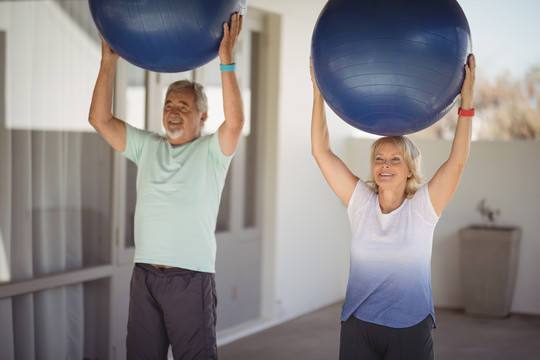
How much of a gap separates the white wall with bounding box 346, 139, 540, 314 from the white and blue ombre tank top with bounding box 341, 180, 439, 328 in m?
3.79

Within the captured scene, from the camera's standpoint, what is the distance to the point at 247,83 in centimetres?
506

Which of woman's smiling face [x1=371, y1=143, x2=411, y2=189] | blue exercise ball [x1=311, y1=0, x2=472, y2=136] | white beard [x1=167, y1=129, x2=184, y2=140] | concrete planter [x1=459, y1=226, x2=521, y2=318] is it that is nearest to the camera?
blue exercise ball [x1=311, y1=0, x2=472, y2=136]

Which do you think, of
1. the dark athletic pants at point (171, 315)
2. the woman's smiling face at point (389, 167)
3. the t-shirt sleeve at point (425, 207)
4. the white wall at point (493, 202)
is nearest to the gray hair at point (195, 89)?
the dark athletic pants at point (171, 315)

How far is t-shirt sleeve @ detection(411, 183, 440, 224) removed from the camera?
2.19 m

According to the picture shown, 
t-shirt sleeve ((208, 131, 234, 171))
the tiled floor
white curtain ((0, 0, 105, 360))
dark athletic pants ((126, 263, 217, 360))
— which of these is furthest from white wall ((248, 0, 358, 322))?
dark athletic pants ((126, 263, 217, 360))

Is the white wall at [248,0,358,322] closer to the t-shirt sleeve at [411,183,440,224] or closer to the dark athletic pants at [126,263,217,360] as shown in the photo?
the dark athletic pants at [126,263,217,360]

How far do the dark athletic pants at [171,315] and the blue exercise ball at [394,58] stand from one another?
865 mm

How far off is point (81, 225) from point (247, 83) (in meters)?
1.89

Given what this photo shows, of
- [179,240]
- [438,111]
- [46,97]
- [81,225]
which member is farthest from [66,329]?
[438,111]

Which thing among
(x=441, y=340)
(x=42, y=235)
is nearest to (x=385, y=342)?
(x=42, y=235)

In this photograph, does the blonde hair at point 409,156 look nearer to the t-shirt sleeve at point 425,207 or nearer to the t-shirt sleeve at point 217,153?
the t-shirt sleeve at point 425,207

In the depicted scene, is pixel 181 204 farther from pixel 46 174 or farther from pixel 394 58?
pixel 46 174

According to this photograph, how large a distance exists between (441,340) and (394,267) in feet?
9.71

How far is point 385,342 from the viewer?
2133 mm
